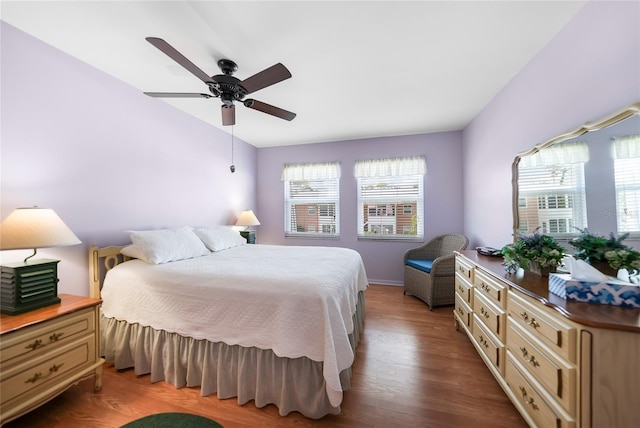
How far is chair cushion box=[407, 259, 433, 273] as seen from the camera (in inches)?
128

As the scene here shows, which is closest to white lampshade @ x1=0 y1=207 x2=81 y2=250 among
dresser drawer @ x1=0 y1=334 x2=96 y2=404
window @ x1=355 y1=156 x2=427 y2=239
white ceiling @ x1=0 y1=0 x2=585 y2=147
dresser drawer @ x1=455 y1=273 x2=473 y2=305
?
dresser drawer @ x1=0 y1=334 x2=96 y2=404

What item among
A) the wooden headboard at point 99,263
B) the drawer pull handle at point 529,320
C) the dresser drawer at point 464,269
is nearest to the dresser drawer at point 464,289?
the dresser drawer at point 464,269

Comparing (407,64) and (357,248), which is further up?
(407,64)

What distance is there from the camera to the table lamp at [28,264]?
146cm

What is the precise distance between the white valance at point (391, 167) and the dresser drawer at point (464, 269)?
1861 millimetres

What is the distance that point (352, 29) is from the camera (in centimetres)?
173

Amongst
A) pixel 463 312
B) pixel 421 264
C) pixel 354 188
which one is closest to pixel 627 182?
pixel 463 312

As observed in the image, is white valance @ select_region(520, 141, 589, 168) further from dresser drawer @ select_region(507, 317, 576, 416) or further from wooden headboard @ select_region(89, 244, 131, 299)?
wooden headboard @ select_region(89, 244, 131, 299)

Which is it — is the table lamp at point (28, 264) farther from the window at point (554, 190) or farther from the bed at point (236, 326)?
the window at point (554, 190)

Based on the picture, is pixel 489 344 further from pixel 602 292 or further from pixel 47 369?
pixel 47 369

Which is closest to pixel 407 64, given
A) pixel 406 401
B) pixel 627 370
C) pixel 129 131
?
pixel 627 370

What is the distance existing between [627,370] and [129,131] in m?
3.88

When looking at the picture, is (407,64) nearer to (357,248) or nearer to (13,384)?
(357,248)

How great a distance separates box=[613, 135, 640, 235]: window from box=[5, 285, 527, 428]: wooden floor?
1.31 m
